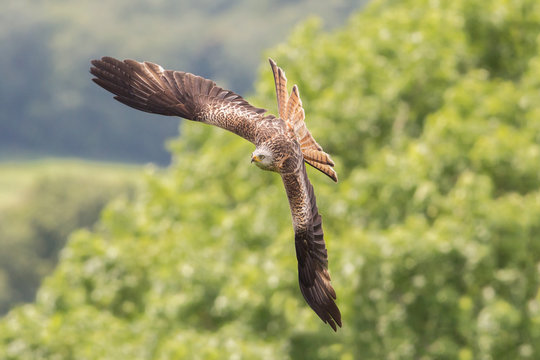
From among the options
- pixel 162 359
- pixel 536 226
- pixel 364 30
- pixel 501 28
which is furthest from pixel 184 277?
pixel 364 30

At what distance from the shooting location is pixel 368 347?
1933 centimetres

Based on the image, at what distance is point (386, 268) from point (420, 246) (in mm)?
803

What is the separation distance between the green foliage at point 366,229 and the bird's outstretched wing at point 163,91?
8.73 metres

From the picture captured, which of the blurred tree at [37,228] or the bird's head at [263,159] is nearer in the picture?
the bird's head at [263,159]

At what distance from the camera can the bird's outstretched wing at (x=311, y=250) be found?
842cm

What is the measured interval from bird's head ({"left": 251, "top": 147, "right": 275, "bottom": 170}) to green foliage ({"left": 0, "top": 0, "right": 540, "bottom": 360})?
10.9m

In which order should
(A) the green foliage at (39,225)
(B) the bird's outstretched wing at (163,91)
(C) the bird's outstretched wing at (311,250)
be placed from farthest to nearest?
1. (A) the green foliage at (39,225)
2. (B) the bird's outstretched wing at (163,91)
3. (C) the bird's outstretched wing at (311,250)

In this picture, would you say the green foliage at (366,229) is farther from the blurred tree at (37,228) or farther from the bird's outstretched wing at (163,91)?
A: the blurred tree at (37,228)

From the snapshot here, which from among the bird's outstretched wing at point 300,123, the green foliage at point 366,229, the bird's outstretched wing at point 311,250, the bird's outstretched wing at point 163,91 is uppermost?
the green foliage at point 366,229

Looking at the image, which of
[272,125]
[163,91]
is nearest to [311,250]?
[272,125]

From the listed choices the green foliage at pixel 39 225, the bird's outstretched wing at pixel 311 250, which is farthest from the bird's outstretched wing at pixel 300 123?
the green foliage at pixel 39 225

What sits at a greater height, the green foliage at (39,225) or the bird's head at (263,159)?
the green foliage at (39,225)

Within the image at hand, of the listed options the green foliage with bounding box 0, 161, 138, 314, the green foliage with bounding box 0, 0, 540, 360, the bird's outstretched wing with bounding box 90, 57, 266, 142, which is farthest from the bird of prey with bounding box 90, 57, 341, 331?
the green foliage with bounding box 0, 161, 138, 314

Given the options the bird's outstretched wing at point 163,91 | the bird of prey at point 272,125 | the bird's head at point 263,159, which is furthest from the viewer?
the bird's outstretched wing at point 163,91
